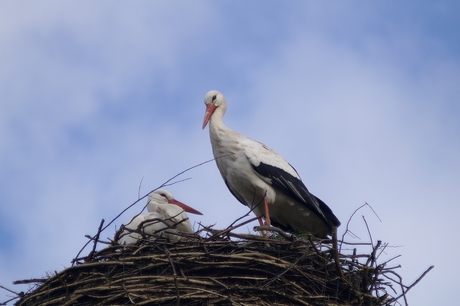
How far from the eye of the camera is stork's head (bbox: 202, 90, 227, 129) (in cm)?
742

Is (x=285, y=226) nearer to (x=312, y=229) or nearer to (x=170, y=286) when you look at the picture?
(x=312, y=229)

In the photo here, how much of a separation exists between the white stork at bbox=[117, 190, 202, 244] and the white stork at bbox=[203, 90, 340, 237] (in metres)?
0.46

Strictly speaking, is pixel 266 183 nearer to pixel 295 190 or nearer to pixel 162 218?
pixel 295 190

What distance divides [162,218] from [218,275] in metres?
1.35

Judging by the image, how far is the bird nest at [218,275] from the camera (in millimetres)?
5188

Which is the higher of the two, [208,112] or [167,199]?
[208,112]

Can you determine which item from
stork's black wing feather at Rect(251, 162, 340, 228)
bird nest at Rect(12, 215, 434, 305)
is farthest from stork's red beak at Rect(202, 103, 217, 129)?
bird nest at Rect(12, 215, 434, 305)

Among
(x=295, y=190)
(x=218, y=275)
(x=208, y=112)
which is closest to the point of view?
(x=218, y=275)

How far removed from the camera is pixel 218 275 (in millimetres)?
5340

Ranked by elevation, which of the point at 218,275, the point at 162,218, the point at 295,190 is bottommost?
the point at 218,275

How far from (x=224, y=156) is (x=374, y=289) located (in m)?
2.06

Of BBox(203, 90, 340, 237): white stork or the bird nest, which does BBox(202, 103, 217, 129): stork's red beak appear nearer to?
BBox(203, 90, 340, 237): white stork

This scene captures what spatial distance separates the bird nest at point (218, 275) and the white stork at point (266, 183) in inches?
56.2

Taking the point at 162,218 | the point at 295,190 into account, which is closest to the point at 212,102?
the point at 295,190
